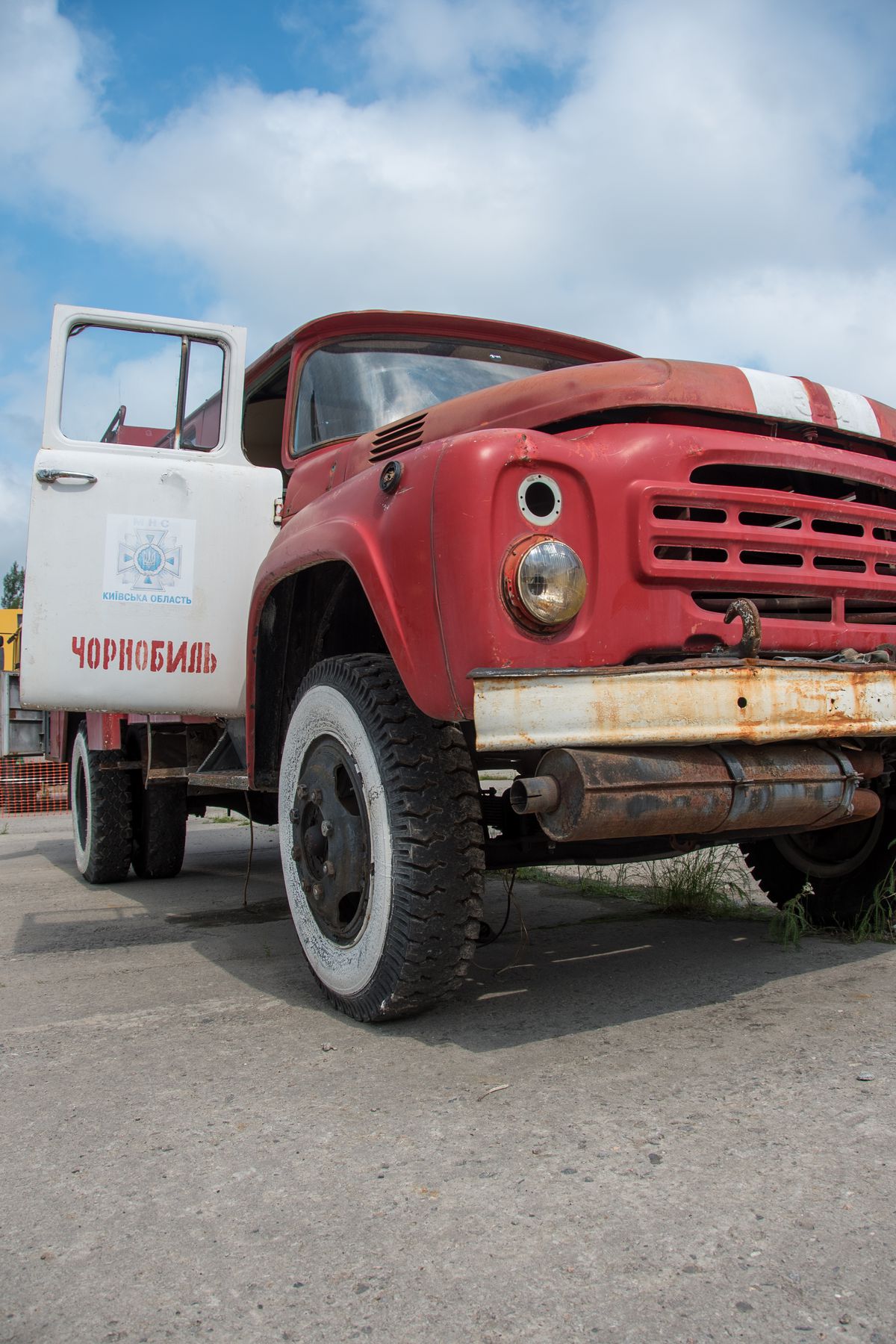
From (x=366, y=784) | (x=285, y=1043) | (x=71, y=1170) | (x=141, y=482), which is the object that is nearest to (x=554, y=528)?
(x=366, y=784)

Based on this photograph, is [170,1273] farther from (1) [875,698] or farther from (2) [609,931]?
(2) [609,931]

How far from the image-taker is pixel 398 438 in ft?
10.3

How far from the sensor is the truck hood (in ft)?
8.34

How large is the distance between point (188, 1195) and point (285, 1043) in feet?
2.78

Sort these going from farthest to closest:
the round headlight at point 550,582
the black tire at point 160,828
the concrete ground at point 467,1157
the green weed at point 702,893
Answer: the black tire at point 160,828 → the green weed at point 702,893 → the round headlight at point 550,582 → the concrete ground at point 467,1157

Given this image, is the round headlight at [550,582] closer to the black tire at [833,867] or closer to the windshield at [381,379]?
the windshield at [381,379]

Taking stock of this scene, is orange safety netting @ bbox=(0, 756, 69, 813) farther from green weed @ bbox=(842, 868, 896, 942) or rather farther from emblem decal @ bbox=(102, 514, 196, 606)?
green weed @ bbox=(842, 868, 896, 942)

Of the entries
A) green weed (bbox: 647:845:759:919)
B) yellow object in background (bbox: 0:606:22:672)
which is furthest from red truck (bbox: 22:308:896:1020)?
yellow object in background (bbox: 0:606:22:672)

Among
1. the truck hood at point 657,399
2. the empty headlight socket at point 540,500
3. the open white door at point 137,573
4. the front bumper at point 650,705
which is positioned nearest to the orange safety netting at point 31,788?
the open white door at point 137,573

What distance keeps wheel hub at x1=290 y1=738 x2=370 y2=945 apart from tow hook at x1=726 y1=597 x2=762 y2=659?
1.02m

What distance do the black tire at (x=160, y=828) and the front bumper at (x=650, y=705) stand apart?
12.9ft

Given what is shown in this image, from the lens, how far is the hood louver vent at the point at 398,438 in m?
3.03

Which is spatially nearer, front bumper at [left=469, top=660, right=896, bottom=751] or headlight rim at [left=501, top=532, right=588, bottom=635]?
front bumper at [left=469, top=660, right=896, bottom=751]

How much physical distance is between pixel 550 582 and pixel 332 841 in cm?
102
